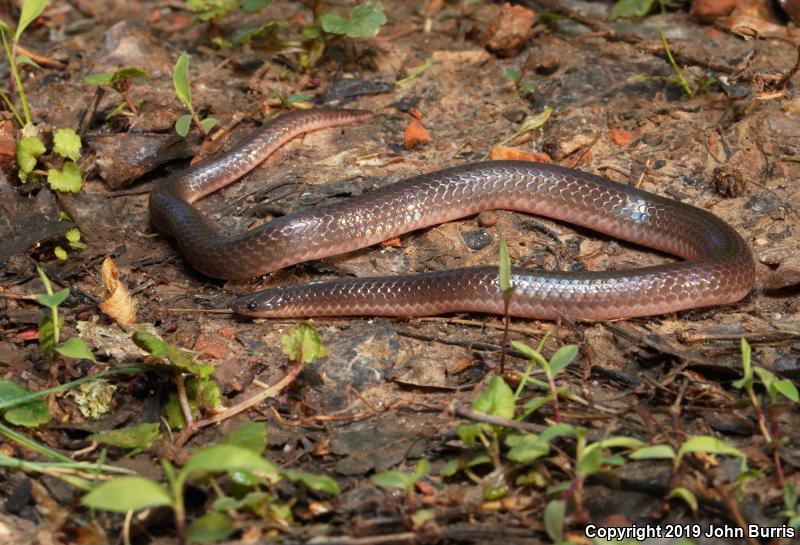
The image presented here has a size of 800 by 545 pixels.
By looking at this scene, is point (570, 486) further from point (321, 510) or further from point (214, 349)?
point (214, 349)

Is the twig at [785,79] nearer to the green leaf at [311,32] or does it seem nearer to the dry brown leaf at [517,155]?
the dry brown leaf at [517,155]

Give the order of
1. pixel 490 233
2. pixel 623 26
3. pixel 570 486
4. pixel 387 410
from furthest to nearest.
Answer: pixel 623 26
pixel 490 233
pixel 387 410
pixel 570 486

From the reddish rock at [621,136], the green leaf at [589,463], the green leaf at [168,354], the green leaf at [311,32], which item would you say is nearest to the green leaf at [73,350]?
the green leaf at [168,354]

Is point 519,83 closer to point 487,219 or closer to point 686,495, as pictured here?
point 487,219

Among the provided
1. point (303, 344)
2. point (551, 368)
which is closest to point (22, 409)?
point (303, 344)

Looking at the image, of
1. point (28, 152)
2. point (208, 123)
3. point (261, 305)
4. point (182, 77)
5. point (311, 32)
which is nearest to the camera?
point (261, 305)

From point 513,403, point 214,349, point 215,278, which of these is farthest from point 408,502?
point 215,278
